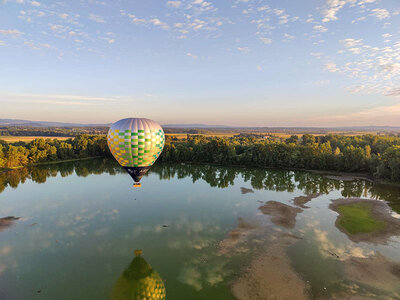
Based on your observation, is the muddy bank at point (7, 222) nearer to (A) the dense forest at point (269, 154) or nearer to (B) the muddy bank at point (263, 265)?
(B) the muddy bank at point (263, 265)

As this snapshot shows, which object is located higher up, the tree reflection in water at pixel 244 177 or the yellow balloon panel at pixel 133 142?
the yellow balloon panel at pixel 133 142

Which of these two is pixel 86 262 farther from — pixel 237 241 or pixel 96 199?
pixel 96 199

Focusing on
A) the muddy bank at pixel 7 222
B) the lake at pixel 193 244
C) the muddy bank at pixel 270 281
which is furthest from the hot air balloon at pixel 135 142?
the muddy bank at pixel 7 222

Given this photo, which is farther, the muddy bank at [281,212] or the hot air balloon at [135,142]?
the muddy bank at [281,212]

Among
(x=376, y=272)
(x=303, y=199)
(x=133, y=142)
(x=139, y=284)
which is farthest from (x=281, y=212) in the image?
(x=133, y=142)

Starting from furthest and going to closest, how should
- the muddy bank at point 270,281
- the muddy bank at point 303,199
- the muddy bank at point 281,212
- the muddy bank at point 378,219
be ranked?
the muddy bank at point 303,199, the muddy bank at point 281,212, the muddy bank at point 378,219, the muddy bank at point 270,281

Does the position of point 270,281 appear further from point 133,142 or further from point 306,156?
point 306,156

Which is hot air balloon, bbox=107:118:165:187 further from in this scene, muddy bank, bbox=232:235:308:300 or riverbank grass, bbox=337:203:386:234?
riverbank grass, bbox=337:203:386:234

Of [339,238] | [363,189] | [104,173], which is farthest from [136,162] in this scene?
[363,189]
